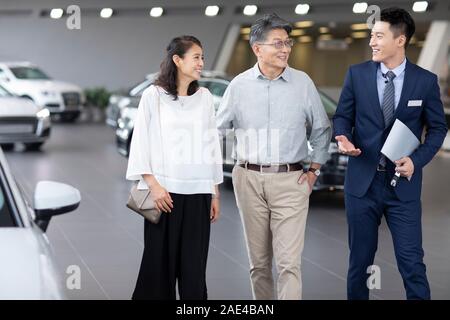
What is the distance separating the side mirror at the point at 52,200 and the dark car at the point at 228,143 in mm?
4147

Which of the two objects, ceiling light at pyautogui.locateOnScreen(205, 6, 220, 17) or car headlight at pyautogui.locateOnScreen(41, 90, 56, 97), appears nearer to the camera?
ceiling light at pyautogui.locateOnScreen(205, 6, 220, 17)

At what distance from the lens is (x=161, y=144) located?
5.31 metres

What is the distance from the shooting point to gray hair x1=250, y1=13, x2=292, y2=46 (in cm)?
552

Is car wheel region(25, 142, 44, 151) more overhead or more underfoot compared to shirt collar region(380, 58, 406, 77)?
more underfoot

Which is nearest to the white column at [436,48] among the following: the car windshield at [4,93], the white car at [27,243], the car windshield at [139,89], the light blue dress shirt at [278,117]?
the car windshield at [139,89]

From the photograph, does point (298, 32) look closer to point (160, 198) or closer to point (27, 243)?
point (160, 198)

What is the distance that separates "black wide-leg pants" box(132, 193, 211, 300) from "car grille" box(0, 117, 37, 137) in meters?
12.4

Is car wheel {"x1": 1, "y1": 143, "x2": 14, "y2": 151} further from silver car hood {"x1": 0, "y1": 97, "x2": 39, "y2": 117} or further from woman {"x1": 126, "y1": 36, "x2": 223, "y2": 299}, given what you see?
woman {"x1": 126, "y1": 36, "x2": 223, "y2": 299}

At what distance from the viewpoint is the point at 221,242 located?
9172 millimetres

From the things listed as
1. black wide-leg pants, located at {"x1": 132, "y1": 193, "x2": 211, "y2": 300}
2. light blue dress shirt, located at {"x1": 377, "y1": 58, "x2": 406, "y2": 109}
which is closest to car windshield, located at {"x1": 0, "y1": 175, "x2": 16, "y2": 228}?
black wide-leg pants, located at {"x1": 132, "y1": 193, "x2": 211, "y2": 300}

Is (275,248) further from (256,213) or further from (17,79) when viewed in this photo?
(17,79)

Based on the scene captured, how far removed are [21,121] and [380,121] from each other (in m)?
12.9

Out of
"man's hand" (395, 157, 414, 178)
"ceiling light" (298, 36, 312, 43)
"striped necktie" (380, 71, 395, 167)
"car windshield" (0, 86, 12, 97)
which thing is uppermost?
"ceiling light" (298, 36, 312, 43)

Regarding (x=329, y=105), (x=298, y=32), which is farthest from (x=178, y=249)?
(x=298, y=32)
